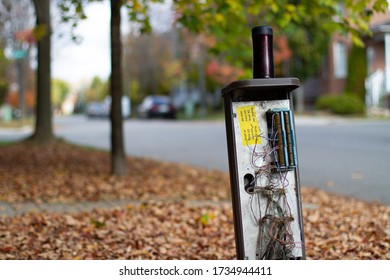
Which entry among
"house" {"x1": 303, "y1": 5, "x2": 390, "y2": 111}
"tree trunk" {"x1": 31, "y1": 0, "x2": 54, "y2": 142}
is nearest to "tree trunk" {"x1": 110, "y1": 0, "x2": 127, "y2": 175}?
"tree trunk" {"x1": 31, "y1": 0, "x2": 54, "y2": 142}

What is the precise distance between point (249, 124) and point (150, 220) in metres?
3.13

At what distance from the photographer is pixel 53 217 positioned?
6090 mm

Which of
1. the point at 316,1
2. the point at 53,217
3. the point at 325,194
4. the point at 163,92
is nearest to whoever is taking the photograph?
the point at 53,217

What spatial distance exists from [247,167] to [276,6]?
407cm

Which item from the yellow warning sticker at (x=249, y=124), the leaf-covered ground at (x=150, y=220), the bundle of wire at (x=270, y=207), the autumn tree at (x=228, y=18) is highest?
the autumn tree at (x=228, y=18)

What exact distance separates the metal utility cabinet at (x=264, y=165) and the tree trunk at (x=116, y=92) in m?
5.42

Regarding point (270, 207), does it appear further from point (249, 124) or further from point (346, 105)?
point (346, 105)

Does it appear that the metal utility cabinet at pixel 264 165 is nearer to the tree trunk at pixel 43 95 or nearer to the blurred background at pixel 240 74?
the blurred background at pixel 240 74

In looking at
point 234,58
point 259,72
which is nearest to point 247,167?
point 259,72

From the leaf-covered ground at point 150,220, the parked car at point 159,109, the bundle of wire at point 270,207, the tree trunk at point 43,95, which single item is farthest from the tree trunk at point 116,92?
the parked car at point 159,109

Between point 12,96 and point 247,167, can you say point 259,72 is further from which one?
point 12,96

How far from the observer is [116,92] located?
8617 mm

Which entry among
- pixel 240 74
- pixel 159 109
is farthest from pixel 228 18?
pixel 159 109

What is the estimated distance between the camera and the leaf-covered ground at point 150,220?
15.9 feet
